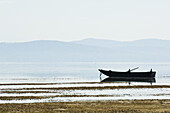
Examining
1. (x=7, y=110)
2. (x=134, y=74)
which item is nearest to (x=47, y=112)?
(x=7, y=110)

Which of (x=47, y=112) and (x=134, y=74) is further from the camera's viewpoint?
(x=134, y=74)

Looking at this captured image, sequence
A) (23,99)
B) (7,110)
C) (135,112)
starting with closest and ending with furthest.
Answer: (135,112) → (7,110) → (23,99)

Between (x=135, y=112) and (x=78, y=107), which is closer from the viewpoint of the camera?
→ (x=135, y=112)

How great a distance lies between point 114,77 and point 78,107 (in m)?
72.5

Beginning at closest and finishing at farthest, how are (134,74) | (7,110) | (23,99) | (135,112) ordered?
(135,112)
(7,110)
(23,99)
(134,74)

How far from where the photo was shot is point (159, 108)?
37.1 metres

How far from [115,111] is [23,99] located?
16158 millimetres

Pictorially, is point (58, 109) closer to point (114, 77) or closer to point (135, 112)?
point (135, 112)

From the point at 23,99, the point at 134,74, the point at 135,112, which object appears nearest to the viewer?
the point at 135,112

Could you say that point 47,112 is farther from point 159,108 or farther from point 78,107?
point 159,108

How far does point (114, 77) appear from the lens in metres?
111

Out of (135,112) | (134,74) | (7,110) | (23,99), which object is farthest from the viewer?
(134,74)

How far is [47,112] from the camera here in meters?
35.2

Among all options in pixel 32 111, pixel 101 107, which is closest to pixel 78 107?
pixel 101 107
